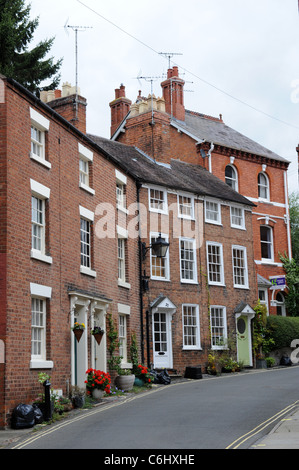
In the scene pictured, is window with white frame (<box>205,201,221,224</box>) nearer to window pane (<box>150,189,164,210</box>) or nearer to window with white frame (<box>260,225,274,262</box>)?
window pane (<box>150,189,164,210</box>)

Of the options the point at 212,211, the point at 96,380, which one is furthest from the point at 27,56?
the point at 96,380

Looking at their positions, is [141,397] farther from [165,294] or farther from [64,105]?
[64,105]

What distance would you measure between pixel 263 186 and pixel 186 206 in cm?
1065

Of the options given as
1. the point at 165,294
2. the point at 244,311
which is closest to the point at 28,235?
the point at 165,294

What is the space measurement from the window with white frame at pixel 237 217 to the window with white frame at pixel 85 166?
11446 millimetres

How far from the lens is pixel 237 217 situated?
3155 centimetres

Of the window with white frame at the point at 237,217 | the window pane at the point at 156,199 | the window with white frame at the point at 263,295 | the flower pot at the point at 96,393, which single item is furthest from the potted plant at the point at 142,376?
the window with white frame at the point at 263,295

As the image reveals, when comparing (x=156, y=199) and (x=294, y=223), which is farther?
(x=294, y=223)

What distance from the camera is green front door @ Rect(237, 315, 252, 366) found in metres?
30.0

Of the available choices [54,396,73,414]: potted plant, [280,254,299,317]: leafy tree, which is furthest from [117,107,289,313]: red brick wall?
[54,396,73,414]: potted plant

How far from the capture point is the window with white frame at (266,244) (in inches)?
1459

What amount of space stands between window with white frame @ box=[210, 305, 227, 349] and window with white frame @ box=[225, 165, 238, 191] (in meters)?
9.12

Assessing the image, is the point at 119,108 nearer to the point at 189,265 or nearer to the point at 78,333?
the point at 189,265

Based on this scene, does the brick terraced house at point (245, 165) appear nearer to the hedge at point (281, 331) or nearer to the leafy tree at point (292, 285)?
the leafy tree at point (292, 285)
